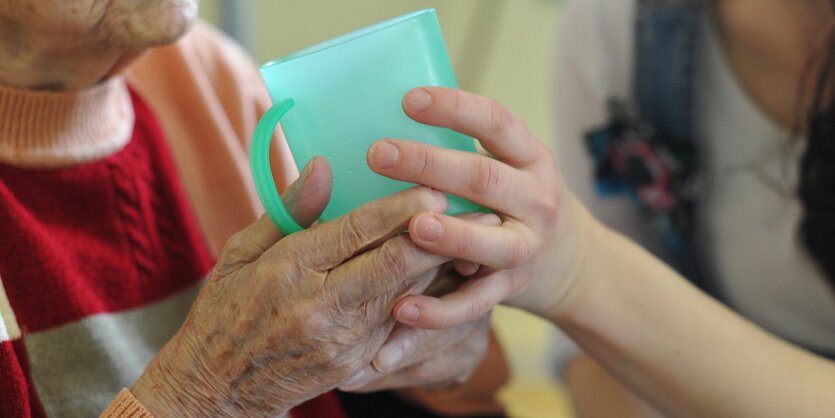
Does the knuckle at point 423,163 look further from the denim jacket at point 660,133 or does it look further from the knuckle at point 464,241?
the denim jacket at point 660,133

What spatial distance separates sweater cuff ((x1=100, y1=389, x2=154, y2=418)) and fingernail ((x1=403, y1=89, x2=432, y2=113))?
34cm

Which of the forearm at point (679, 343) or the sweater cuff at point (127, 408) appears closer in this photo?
the sweater cuff at point (127, 408)

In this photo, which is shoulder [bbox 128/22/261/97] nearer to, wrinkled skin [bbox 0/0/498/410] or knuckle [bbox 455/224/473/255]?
wrinkled skin [bbox 0/0/498/410]

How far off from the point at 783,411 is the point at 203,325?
1.98 ft

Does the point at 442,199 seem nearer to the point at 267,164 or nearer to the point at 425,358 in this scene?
the point at 267,164

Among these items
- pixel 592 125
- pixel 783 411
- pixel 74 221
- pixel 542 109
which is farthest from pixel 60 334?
pixel 542 109

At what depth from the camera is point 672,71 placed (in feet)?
3.82

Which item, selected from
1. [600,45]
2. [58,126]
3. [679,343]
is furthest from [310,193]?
[600,45]

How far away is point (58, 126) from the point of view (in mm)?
728

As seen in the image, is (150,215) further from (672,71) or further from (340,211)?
(672,71)

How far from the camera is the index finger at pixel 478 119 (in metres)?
0.54

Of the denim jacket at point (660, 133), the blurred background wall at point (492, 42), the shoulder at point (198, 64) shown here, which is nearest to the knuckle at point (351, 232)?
the shoulder at point (198, 64)

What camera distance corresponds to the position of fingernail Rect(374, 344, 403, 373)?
0.66 metres

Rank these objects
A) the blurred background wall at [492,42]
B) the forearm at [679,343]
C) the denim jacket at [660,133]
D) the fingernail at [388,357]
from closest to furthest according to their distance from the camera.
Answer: the fingernail at [388,357] → the forearm at [679,343] → the denim jacket at [660,133] → the blurred background wall at [492,42]
